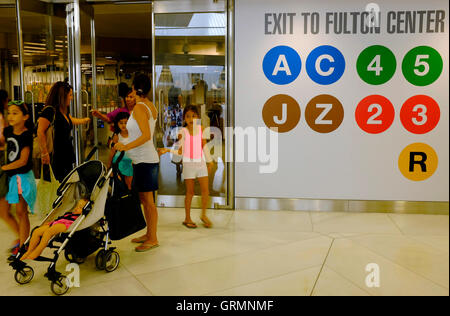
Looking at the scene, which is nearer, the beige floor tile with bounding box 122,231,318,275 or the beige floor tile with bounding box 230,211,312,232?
the beige floor tile with bounding box 122,231,318,275

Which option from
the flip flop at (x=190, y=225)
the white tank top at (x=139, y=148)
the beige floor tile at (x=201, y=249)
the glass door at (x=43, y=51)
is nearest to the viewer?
the beige floor tile at (x=201, y=249)

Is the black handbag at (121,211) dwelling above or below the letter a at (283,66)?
below

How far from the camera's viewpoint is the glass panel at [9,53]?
16.9 feet

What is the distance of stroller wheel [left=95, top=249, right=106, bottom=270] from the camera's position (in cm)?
325

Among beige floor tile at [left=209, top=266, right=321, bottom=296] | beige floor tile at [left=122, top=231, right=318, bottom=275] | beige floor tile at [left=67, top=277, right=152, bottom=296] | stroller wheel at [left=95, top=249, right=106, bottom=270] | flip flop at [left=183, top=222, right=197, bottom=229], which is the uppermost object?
stroller wheel at [left=95, top=249, right=106, bottom=270]

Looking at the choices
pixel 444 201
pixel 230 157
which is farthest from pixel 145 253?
pixel 444 201

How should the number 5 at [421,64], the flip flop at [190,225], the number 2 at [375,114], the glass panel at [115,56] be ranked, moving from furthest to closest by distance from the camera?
the glass panel at [115,56]
the number 2 at [375,114]
the number 5 at [421,64]
the flip flop at [190,225]

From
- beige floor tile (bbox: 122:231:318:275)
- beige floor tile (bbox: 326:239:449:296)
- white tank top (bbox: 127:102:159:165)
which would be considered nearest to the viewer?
beige floor tile (bbox: 326:239:449:296)

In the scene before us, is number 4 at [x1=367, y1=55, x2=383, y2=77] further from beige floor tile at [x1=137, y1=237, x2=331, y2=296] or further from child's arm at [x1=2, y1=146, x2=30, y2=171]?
child's arm at [x1=2, y1=146, x2=30, y2=171]

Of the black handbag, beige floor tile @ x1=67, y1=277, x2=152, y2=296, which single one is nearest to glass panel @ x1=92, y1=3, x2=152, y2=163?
the black handbag

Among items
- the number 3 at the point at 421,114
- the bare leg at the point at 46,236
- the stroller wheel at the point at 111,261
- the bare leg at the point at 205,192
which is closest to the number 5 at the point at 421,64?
the number 3 at the point at 421,114

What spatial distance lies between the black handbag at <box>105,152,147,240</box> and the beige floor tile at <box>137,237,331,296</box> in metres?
0.39

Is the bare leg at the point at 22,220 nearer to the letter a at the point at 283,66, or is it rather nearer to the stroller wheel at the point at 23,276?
the stroller wheel at the point at 23,276

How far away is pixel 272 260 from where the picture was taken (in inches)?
139
